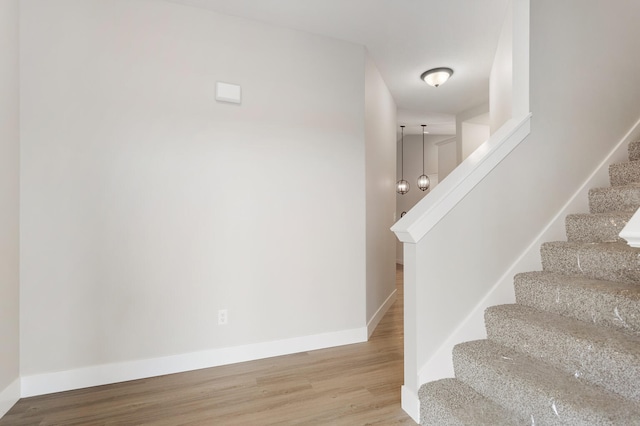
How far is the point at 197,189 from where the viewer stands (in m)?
2.33

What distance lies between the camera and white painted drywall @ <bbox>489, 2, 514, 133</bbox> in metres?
2.44

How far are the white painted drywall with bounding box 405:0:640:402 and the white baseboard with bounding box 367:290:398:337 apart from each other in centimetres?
137

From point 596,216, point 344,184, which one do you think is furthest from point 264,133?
point 596,216

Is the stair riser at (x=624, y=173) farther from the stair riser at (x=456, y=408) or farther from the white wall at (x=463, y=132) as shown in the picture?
the white wall at (x=463, y=132)

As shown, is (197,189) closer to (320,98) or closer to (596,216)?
(320,98)

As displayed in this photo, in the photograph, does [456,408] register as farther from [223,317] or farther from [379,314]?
[379,314]

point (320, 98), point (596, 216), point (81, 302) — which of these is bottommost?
point (81, 302)

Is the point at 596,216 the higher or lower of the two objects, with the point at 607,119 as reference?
lower

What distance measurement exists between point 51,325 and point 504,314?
8.79 ft

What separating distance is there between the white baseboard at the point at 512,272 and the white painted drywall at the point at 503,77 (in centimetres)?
71

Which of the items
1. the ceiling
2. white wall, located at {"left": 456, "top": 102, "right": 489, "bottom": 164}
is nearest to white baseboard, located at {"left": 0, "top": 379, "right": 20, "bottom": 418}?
the ceiling

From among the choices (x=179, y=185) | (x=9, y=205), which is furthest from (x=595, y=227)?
(x=9, y=205)

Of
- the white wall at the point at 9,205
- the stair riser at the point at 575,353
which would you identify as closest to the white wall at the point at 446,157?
the stair riser at the point at 575,353

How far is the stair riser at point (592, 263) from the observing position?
148 centimetres
